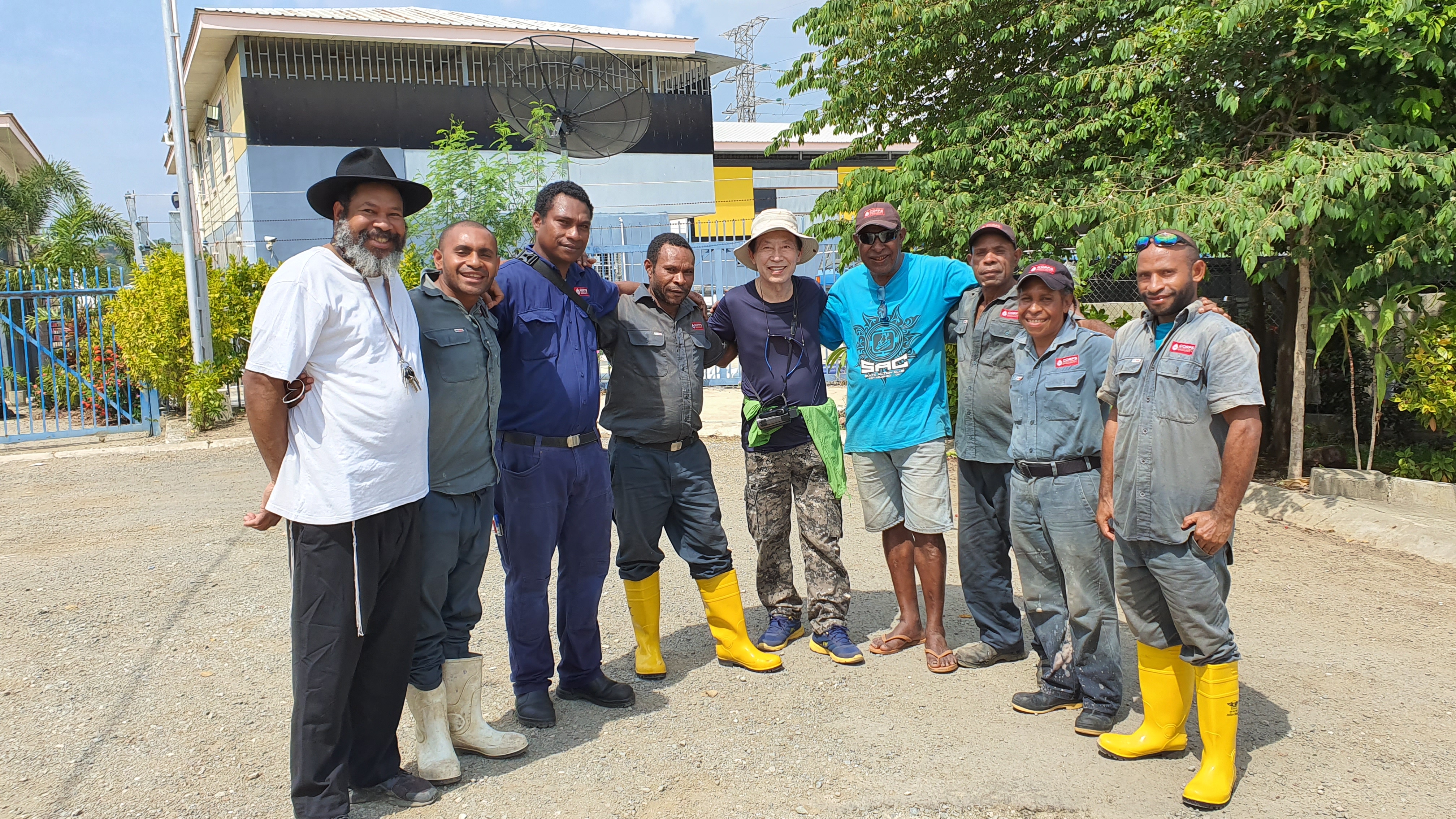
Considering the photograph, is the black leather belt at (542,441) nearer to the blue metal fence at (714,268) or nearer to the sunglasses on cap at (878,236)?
the sunglasses on cap at (878,236)

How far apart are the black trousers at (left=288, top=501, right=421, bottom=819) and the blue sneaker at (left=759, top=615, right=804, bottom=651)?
1953 millimetres

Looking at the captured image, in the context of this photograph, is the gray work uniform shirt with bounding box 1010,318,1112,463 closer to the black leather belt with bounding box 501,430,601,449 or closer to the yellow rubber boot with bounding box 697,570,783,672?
the yellow rubber boot with bounding box 697,570,783,672

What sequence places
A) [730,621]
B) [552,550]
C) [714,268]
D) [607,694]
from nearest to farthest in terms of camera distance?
1. [552,550]
2. [607,694]
3. [730,621]
4. [714,268]

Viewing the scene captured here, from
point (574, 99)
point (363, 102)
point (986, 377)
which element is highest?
point (363, 102)

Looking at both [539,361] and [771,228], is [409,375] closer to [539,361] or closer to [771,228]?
[539,361]

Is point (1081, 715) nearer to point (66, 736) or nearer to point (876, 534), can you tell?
point (876, 534)

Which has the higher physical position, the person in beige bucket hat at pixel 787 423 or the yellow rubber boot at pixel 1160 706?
the person in beige bucket hat at pixel 787 423

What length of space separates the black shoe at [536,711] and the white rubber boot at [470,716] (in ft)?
0.97

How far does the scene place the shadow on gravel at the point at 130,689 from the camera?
351 centimetres

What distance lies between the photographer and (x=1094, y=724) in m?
3.86

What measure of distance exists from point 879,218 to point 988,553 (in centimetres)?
165

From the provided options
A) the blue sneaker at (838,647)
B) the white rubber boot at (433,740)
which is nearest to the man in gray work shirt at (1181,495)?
the blue sneaker at (838,647)

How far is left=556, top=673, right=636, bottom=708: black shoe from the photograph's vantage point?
425 centimetres

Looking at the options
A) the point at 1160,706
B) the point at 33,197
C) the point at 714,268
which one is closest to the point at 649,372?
the point at 1160,706
